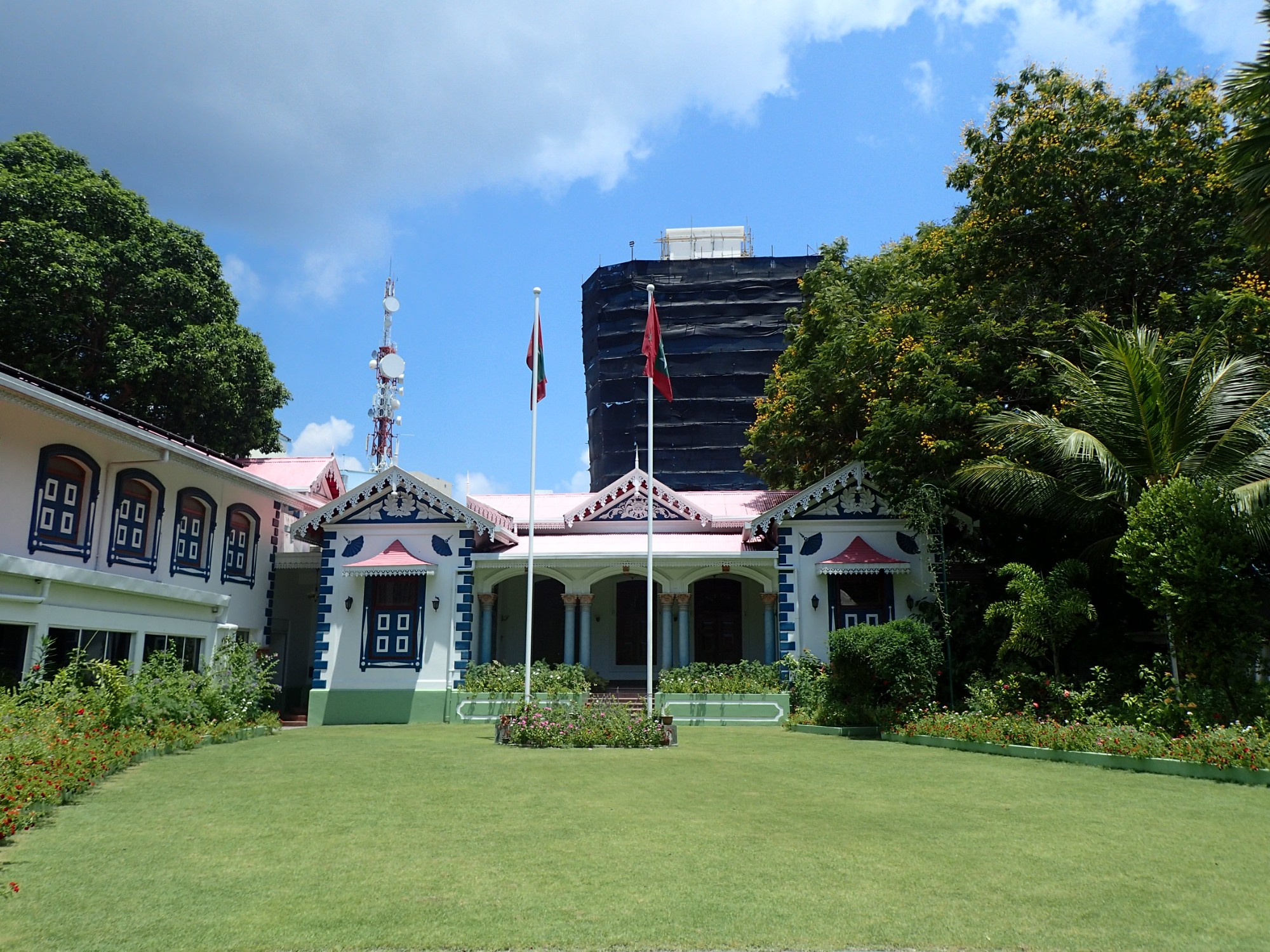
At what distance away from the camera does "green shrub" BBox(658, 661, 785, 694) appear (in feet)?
68.7

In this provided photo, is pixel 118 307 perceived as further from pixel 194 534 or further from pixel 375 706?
pixel 375 706

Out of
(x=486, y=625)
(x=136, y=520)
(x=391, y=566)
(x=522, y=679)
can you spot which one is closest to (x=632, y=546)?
(x=486, y=625)

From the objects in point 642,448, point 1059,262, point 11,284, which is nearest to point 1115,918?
point 1059,262

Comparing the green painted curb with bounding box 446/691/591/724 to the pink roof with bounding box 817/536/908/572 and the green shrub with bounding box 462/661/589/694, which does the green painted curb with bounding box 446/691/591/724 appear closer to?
the green shrub with bounding box 462/661/589/694

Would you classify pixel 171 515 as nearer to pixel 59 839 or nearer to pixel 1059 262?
pixel 59 839

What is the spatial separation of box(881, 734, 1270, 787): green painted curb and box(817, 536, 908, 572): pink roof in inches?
226

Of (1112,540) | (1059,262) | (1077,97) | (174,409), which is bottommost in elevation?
(1112,540)

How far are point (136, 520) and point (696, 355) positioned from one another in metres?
37.7

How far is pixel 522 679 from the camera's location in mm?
21578

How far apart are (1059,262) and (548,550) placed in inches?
513

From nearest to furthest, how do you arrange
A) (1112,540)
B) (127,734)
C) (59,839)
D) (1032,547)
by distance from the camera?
1. (59,839)
2. (127,734)
3. (1112,540)
4. (1032,547)

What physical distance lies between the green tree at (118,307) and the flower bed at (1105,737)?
65.9 feet

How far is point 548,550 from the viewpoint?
23.4 m

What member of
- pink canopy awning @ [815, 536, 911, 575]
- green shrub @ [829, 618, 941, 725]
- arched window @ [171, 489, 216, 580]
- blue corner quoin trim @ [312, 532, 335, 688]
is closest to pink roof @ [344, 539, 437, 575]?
blue corner quoin trim @ [312, 532, 335, 688]
